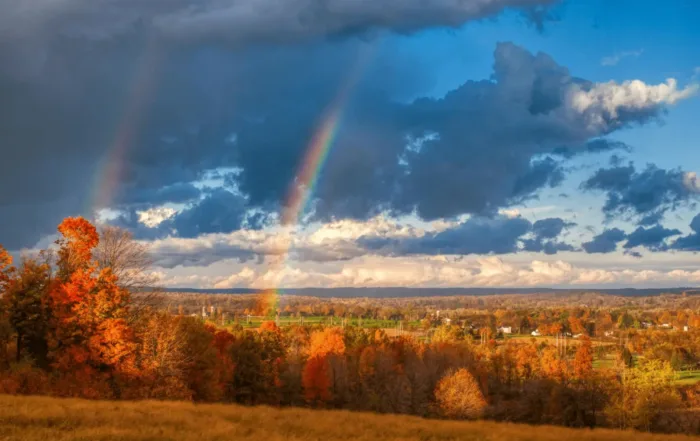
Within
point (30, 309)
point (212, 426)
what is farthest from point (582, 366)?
point (212, 426)

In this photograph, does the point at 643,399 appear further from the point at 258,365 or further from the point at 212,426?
the point at 212,426

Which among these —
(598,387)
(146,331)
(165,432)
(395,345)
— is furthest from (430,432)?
(395,345)

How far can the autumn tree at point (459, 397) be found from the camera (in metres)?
81.1

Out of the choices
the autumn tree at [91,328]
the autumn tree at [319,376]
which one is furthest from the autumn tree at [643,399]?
the autumn tree at [91,328]

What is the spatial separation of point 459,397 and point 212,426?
60.6 meters

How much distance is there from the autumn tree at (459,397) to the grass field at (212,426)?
46757 mm

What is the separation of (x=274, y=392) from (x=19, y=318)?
1452 inches

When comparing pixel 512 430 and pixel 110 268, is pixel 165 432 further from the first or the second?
pixel 110 268

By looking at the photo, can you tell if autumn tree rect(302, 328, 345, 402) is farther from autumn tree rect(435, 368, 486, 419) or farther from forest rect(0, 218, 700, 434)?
autumn tree rect(435, 368, 486, 419)

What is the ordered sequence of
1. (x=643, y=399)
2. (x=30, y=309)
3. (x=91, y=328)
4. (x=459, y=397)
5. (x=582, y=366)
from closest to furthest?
(x=91, y=328)
(x=30, y=309)
(x=643, y=399)
(x=459, y=397)
(x=582, y=366)

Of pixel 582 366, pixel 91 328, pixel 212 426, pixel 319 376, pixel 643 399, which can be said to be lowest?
pixel 643 399

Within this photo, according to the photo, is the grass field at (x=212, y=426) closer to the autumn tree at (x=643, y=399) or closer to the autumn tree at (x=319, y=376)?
the autumn tree at (x=643, y=399)

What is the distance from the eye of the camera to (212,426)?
2720 cm

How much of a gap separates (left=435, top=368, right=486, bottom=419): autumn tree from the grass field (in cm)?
4676
